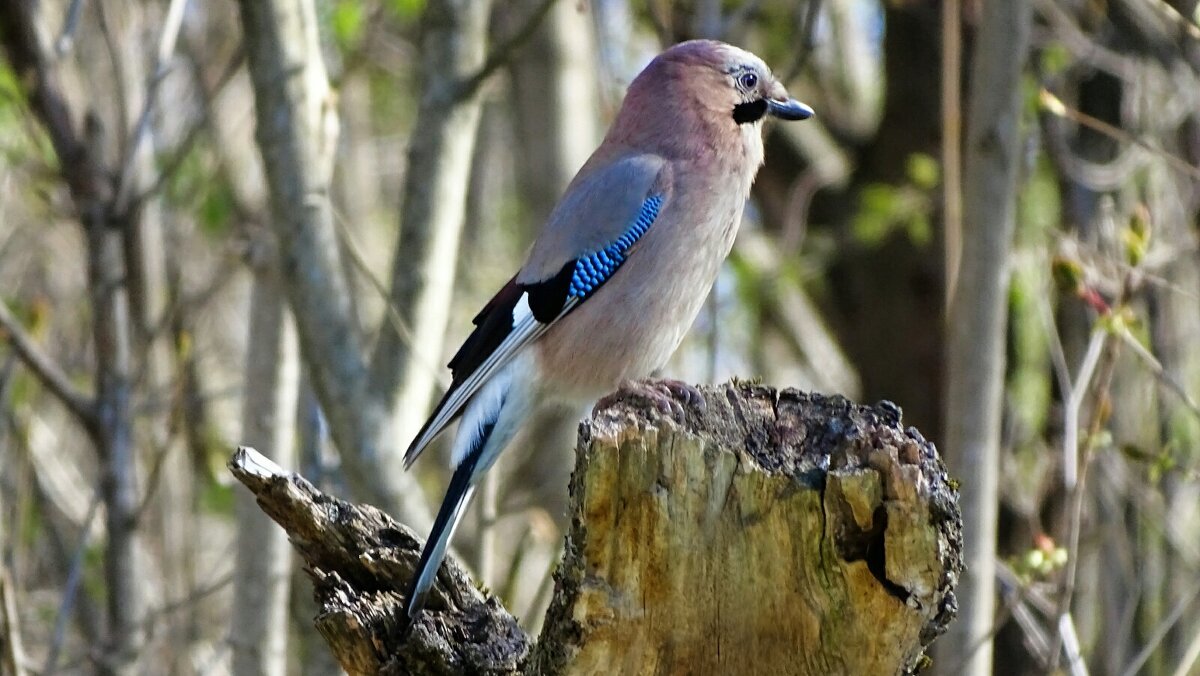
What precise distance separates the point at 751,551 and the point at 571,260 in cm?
197

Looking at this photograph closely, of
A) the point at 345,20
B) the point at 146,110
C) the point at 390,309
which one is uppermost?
the point at 345,20

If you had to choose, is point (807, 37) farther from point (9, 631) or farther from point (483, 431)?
point (9, 631)

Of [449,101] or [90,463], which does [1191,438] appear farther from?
[90,463]

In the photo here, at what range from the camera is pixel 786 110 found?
5.15 m

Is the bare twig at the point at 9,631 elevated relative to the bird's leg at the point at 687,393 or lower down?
elevated

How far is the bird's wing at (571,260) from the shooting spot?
15.3 feet

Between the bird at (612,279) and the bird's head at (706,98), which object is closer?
the bird at (612,279)

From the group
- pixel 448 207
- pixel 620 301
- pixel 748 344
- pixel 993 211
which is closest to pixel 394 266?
pixel 448 207

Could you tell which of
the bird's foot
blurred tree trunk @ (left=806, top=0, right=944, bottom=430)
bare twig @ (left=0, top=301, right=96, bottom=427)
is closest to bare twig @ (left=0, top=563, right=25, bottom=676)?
bare twig @ (left=0, top=301, right=96, bottom=427)

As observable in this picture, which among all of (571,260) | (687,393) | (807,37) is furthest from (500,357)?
(807,37)

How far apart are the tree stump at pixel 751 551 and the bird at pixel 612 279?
150 cm

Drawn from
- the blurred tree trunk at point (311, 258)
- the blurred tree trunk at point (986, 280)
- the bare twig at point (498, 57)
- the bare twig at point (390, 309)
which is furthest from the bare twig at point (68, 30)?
the blurred tree trunk at point (986, 280)

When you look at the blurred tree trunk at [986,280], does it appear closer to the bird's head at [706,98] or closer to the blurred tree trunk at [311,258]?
the bird's head at [706,98]

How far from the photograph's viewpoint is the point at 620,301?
4.70 metres
